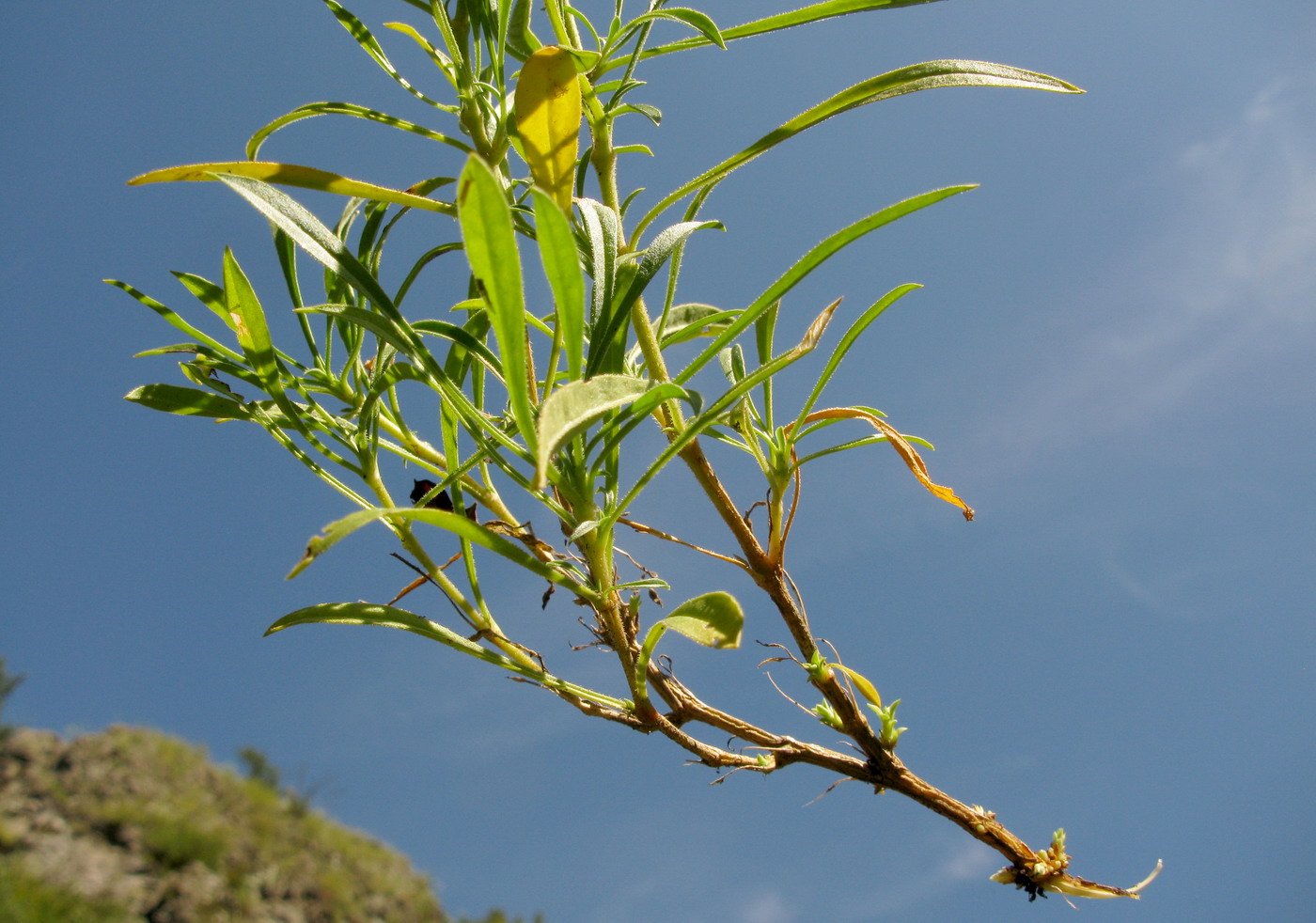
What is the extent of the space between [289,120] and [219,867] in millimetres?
10522

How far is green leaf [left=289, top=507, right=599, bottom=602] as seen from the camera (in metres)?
0.29

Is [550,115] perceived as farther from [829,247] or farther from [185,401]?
[185,401]

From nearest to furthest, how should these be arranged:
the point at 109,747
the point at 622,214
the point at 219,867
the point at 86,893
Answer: the point at 622,214
the point at 86,893
the point at 219,867
the point at 109,747

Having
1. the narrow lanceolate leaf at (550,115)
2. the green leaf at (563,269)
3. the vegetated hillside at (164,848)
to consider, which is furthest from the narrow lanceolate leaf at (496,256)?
the vegetated hillside at (164,848)

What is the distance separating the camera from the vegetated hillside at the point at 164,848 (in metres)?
7.11

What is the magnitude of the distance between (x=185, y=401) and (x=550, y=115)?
359 mm

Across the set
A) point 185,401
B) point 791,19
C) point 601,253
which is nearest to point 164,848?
point 185,401

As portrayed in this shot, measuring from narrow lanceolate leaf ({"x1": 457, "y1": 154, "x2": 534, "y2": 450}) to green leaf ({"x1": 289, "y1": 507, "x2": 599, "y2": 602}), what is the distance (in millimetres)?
73

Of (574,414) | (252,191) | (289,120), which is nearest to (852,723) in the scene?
(574,414)

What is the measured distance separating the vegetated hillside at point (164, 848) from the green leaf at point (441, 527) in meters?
8.34

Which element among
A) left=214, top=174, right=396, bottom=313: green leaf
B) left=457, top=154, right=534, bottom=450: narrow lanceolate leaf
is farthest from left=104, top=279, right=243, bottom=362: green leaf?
left=457, top=154, right=534, bottom=450: narrow lanceolate leaf

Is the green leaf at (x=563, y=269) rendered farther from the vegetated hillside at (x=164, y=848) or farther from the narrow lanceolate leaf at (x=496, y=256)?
the vegetated hillside at (x=164, y=848)

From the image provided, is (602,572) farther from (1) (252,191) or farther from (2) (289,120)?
(2) (289,120)

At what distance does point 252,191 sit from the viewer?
0.38m
